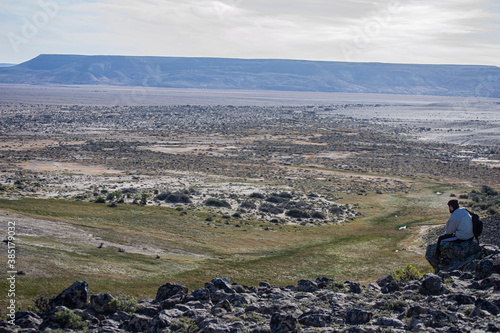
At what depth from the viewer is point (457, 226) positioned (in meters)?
15.1

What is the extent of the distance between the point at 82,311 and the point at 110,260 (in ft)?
29.5

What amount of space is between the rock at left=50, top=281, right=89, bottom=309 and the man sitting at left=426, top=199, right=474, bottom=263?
35.8 ft

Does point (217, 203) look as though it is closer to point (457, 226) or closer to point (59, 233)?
point (59, 233)

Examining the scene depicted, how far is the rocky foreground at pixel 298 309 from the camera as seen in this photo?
11.1 m

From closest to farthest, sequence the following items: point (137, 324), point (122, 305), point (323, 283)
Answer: point (137, 324) → point (122, 305) → point (323, 283)

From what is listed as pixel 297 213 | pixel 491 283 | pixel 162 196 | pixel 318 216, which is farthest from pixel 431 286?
pixel 162 196

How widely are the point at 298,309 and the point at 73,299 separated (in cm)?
644

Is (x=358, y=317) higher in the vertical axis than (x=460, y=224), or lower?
lower

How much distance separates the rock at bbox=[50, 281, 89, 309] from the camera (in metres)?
14.2

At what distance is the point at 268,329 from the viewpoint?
11.0 meters

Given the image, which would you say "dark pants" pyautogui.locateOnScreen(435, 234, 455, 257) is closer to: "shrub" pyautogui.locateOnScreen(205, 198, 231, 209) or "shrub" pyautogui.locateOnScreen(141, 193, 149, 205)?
"shrub" pyautogui.locateOnScreen(205, 198, 231, 209)

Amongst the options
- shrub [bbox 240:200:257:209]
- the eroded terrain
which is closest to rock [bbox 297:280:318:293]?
the eroded terrain

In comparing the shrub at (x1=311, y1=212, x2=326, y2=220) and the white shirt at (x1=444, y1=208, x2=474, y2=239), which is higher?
the white shirt at (x1=444, y1=208, x2=474, y2=239)

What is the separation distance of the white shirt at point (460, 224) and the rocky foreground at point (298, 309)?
3.05ft
